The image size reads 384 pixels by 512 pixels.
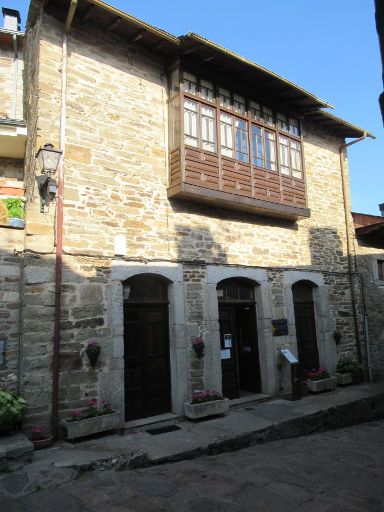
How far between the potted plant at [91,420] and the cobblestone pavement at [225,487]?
3.08 feet

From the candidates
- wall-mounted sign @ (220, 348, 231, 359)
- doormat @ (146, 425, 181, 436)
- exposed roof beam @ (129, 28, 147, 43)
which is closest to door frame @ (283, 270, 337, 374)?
wall-mounted sign @ (220, 348, 231, 359)

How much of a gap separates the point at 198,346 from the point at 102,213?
2.86 m

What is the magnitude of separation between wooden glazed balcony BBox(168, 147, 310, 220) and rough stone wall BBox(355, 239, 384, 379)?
294 centimetres

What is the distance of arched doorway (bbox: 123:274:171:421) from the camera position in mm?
6691

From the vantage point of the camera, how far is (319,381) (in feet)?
28.4

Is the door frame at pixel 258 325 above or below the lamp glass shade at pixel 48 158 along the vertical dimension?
below

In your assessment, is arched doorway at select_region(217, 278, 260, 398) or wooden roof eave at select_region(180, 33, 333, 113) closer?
wooden roof eave at select_region(180, 33, 333, 113)

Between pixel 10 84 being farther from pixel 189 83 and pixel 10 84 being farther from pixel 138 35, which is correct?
pixel 189 83

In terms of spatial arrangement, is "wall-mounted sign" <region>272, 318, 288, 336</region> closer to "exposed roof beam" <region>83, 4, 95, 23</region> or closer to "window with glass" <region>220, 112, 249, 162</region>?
"window with glass" <region>220, 112, 249, 162</region>

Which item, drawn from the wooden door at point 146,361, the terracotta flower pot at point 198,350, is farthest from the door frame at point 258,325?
the wooden door at point 146,361

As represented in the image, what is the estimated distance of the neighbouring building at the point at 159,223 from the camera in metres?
5.97

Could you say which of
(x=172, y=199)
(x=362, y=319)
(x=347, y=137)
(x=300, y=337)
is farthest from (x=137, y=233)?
(x=347, y=137)

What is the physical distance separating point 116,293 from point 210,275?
2011mm

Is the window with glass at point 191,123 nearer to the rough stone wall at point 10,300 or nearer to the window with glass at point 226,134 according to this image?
the window with glass at point 226,134
